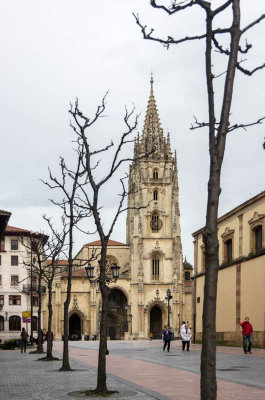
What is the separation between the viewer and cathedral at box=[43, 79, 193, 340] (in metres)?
88.6

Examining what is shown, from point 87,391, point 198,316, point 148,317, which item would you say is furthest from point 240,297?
point 148,317

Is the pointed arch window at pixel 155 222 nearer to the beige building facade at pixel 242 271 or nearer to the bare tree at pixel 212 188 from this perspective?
the beige building facade at pixel 242 271

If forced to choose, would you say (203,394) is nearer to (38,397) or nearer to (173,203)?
(38,397)

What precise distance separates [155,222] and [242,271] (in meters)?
58.4

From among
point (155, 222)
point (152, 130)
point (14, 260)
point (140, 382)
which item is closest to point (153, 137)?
point (152, 130)

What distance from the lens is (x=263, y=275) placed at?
104ft

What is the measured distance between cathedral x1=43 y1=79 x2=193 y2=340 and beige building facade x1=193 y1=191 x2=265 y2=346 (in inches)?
1945

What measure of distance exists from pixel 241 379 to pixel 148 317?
245 ft

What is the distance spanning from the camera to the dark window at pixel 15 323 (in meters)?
75.7

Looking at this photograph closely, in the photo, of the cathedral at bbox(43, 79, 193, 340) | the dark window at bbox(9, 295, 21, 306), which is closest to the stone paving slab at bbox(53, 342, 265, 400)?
the dark window at bbox(9, 295, 21, 306)

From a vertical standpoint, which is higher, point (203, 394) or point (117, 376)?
point (203, 394)

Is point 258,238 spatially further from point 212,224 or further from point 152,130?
point 152,130

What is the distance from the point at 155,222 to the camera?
307ft

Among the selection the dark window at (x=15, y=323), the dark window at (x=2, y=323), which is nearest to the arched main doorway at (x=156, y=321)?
the dark window at (x=15, y=323)
